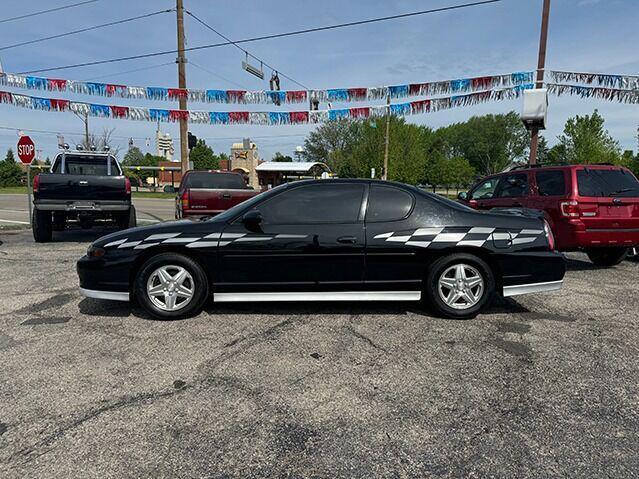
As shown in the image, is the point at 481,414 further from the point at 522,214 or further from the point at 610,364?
the point at 522,214

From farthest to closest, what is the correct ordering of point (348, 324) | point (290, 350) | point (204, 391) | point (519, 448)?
point (348, 324) → point (290, 350) → point (204, 391) → point (519, 448)

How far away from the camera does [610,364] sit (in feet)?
10.5

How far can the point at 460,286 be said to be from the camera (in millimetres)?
4199

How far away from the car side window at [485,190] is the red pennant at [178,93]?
31.5ft

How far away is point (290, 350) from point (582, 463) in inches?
81.3

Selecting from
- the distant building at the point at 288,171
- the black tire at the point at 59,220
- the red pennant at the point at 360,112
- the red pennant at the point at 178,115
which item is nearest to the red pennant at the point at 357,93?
the red pennant at the point at 360,112

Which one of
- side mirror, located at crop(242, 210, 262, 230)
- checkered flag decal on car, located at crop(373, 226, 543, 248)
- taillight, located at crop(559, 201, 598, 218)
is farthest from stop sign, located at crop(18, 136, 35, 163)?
taillight, located at crop(559, 201, 598, 218)

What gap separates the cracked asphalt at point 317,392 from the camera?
6.86 feet

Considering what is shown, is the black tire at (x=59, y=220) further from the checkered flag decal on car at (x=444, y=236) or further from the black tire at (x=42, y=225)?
the checkered flag decal on car at (x=444, y=236)

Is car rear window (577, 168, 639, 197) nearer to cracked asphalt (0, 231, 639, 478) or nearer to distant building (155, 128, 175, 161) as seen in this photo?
cracked asphalt (0, 231, 639, 478)

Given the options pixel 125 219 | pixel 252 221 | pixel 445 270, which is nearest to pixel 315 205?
pixel 252 221

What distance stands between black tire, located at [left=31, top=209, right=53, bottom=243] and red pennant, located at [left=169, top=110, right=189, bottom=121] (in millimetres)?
6016

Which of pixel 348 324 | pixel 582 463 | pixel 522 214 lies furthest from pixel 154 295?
pixel 522 214

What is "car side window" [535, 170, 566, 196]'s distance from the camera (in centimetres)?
618
